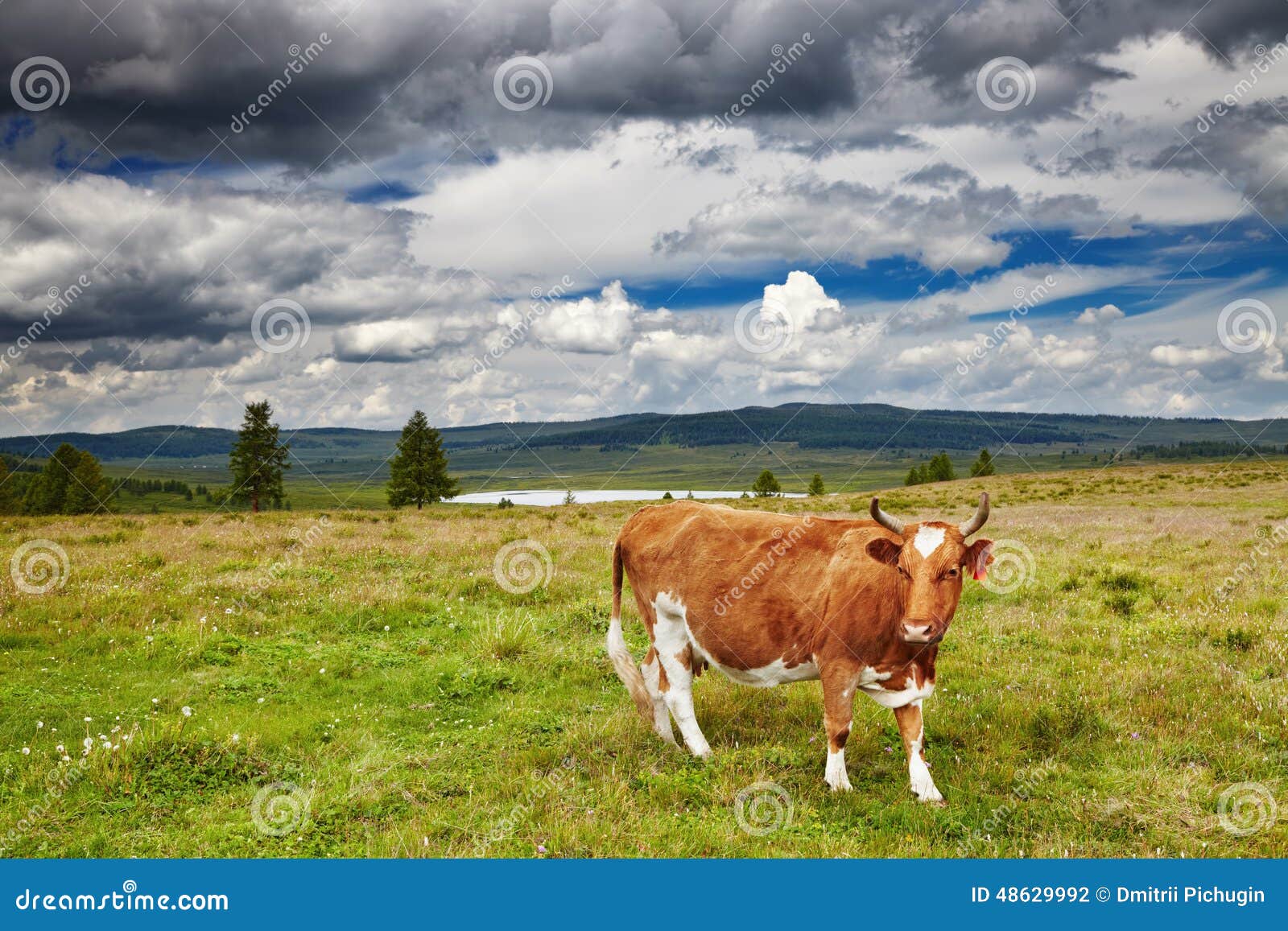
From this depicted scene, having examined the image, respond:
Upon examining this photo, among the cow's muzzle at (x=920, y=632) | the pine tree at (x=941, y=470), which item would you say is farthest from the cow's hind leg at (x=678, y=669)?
the pine tree at (x=941, y=470)

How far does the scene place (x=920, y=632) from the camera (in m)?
6.35

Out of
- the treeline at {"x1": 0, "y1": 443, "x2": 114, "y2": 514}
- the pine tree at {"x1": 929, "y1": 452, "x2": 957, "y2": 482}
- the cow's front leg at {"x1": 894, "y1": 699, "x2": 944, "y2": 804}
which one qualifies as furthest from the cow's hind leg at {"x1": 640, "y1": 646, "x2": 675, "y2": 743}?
the pine tree at {"x1": 929, "y1": 452, "x2": 957, "y2": 482}

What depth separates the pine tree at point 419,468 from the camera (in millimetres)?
68750

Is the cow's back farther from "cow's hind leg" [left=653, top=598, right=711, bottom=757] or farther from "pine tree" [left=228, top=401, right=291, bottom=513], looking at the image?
"pine tree" [left=228, top=401, right=291, bottom=513]

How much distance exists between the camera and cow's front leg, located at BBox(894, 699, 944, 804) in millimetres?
6891

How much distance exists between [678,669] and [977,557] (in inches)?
129

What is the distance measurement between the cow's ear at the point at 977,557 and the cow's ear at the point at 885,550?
0.57 metres

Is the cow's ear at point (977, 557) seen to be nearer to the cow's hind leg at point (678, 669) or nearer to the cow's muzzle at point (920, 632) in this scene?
the cow's muzzle at point (920, 632)

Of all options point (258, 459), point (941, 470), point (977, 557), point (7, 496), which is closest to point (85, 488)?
point (7, 496)

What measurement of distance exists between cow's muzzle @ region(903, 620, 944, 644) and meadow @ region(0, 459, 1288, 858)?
60.5 inches

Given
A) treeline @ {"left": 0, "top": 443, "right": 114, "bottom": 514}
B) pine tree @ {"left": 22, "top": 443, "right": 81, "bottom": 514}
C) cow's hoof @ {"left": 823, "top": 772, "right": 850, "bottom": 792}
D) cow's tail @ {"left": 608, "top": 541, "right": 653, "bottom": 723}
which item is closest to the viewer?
cow's hoof @ {"left": 823, "top": 772, "right": 850, "bottom": 792}

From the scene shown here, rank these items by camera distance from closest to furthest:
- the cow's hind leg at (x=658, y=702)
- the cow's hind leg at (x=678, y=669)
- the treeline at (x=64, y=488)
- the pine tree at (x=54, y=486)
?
the cow's hind leg at (x=678, y=669) < the cow's hind leg at (x=658, y=702) < the treeline at (x=64, y=488) < the pine tree at (x=54, y=486)

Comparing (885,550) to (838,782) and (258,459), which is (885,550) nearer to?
(838,782)

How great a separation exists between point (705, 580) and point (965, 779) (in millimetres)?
3099
